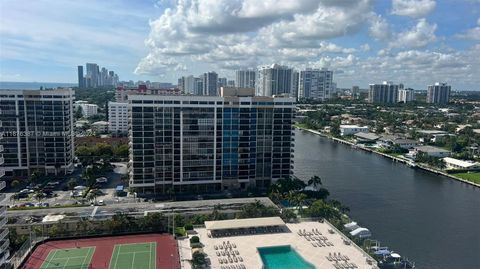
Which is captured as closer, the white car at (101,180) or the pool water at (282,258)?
the pool water at (282,258)

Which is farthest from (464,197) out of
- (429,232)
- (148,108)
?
(148,108)

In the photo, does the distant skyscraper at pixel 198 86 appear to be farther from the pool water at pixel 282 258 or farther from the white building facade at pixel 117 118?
the pool water at pixel 282 258

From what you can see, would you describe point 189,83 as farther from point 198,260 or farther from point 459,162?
point 198,260

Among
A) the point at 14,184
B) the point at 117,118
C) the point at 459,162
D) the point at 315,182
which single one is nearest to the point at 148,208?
the point at 14,184

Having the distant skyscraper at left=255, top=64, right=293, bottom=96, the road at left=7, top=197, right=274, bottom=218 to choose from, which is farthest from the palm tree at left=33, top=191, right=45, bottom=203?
the distant skyscraper at left=255, top=64, right=293, bottom=96

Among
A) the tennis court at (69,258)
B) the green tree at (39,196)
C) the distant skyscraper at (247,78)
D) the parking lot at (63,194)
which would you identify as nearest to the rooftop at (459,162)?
the parking lot at (63,194)

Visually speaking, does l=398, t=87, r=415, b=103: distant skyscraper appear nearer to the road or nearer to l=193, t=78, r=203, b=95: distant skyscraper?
l=193, t=78, r=203, b=95: distant skyscraper
